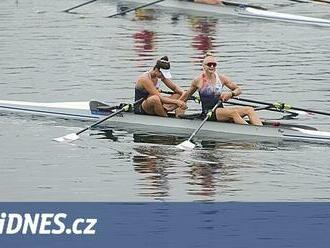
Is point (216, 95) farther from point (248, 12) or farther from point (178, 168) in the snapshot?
point (248, 12)

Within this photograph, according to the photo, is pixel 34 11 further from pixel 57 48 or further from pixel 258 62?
pixel 258 62

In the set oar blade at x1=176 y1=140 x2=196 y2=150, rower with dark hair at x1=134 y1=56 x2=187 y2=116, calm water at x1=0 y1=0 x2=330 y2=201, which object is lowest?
calm water at x1=0 y1=0 x2=330 y2=201

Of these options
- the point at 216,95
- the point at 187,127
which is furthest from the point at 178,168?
the point at 216,95

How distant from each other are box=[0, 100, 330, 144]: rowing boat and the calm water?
10.0 inches

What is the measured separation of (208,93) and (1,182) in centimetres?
531

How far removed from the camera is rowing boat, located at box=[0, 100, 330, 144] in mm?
26641

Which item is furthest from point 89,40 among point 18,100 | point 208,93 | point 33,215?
point 33,215

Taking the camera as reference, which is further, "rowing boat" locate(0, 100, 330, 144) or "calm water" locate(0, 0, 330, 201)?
"rowing boat" locate(0, 100, 330, 144)

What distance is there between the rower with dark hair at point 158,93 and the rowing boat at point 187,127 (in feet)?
0.67

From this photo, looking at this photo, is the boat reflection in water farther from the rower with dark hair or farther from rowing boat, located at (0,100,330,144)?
the rower with dark hair

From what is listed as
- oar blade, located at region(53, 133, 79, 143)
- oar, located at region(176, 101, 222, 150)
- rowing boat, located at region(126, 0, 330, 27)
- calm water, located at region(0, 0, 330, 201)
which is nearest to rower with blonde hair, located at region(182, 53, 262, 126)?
oar, located at region(176, 101, 222, 150)

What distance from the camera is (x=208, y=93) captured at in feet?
89.0

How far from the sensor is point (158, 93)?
27609mm

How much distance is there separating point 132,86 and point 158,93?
8.06 meters
